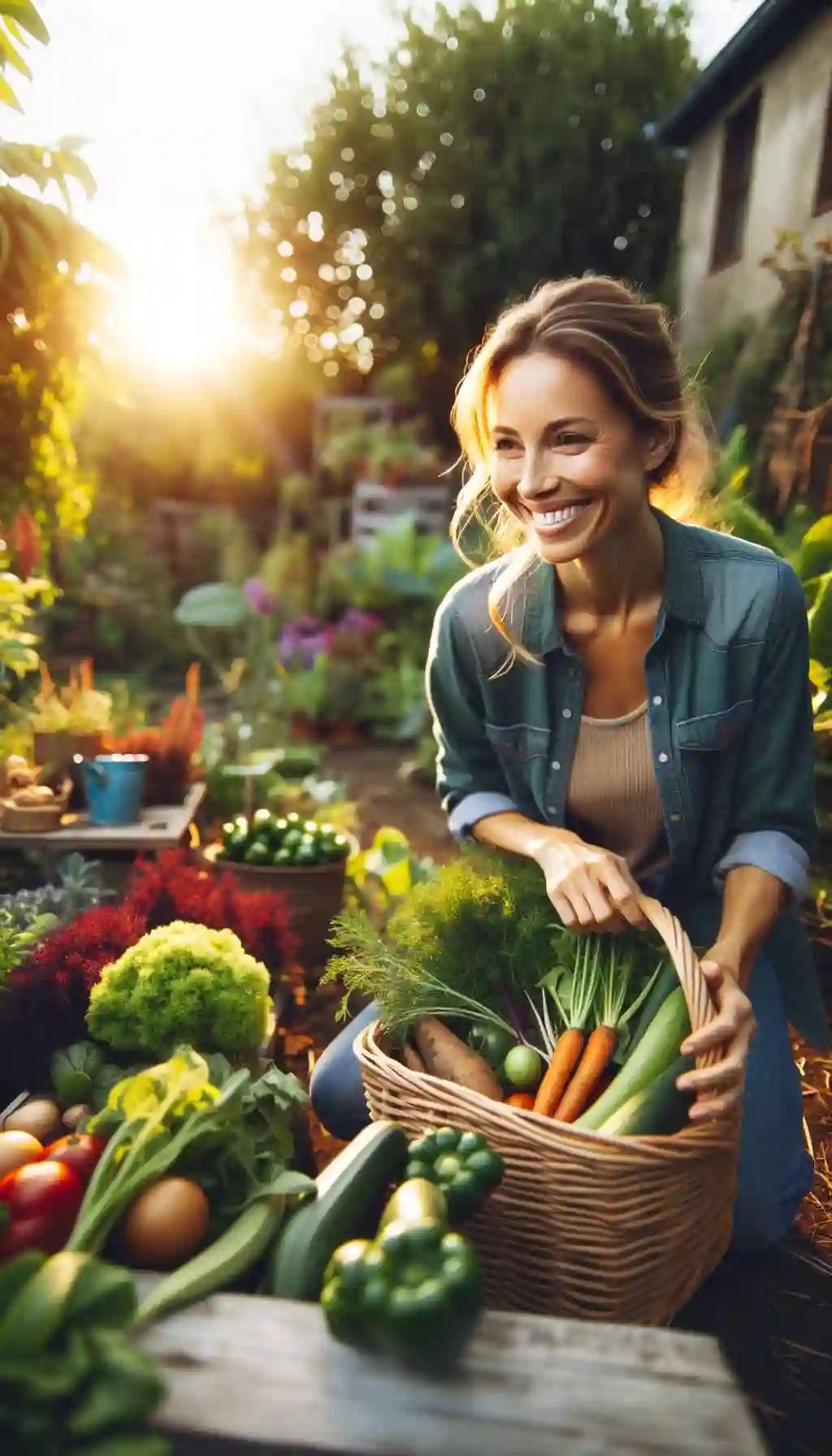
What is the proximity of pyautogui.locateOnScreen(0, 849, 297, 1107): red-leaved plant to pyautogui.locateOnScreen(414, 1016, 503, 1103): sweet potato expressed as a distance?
758 mm

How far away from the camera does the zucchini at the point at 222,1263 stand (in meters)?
1.26

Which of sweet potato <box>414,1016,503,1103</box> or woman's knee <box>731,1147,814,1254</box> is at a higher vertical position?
sweet potato <box>414,1016,503,1103</box>

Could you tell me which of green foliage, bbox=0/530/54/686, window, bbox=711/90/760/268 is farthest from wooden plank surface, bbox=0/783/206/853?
window, bbox=711/90/760/268

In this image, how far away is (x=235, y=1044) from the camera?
2.25 m

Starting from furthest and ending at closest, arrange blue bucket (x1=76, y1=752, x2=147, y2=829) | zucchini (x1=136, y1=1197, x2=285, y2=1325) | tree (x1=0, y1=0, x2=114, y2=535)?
blue bucket (x1=76, y1=752, x2=147, y2=829), tree (x1=0, y1=0, x2=114, y2=535), zucchini (x1=136, y1=1197, x2=285, y2=1325)

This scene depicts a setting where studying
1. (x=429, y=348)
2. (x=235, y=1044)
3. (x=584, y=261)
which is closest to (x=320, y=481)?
(x=429, y=348)

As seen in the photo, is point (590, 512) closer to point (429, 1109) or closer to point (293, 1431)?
point (429, 1109)

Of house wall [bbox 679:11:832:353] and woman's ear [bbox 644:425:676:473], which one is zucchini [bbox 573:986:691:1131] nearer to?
woman's ear [bbox 644:425:676:473]

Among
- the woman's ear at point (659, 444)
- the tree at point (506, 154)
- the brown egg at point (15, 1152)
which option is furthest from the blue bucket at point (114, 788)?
the tree at point (506, 154)

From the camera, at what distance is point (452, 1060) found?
1901mm

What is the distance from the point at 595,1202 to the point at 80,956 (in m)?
1.28

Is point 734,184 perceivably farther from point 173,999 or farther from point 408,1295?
point 408,1295

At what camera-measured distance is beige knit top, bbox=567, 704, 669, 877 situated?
2.24 metres

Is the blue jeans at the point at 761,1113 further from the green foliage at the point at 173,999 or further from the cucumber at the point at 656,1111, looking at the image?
the cucumber at the point at 656,1111
